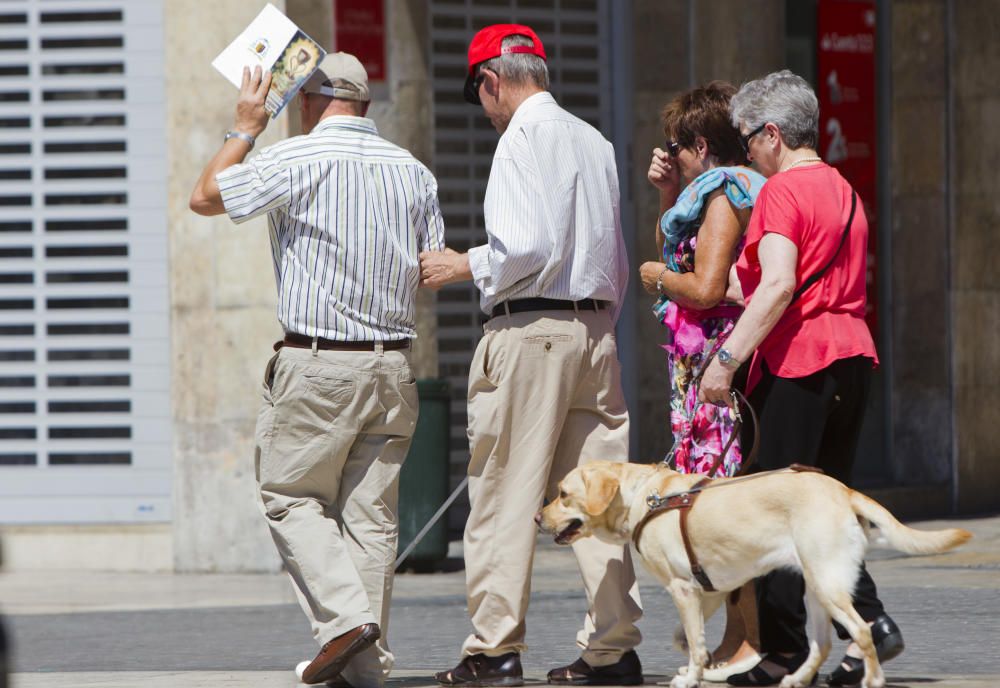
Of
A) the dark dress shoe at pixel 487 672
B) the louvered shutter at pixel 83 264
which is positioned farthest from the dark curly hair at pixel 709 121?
the louvered shutter at pixel 83 264

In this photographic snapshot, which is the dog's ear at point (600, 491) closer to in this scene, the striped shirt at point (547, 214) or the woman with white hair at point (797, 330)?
the woman with white hair at point (797, 330)

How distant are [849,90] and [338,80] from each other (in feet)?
25.4

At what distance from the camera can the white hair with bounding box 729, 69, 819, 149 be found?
5.66m

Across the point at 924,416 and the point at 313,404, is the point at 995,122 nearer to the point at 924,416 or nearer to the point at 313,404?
the point at 924,416

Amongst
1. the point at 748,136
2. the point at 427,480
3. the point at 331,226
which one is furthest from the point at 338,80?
the point at 427,480

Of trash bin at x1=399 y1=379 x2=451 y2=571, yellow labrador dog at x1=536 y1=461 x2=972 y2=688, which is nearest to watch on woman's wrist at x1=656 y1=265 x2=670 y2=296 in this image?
yellow labrador dog at x1=536 y1=461 x2=972 y2=688

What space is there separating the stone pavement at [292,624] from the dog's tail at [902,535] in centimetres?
61

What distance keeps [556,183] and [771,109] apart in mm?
746

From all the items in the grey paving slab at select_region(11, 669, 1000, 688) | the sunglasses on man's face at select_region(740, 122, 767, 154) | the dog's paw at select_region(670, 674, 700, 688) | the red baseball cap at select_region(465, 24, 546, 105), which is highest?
the red baseball cap at select_region(465, 24, 546, 105)

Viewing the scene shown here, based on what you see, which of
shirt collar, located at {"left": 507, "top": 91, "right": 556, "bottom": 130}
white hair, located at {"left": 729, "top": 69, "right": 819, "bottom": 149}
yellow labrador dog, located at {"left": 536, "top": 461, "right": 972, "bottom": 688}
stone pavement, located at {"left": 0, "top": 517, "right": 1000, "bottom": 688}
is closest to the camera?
yellow labrador dog, located at {"left": 536, "top": 461, "right": 972, "bottom": 688}

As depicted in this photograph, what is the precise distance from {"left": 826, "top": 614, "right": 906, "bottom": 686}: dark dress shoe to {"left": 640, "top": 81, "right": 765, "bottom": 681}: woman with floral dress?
1.27 ft

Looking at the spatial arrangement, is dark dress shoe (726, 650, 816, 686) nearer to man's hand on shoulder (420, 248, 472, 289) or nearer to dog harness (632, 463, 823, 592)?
dog harness (632, 463, 823, 592)

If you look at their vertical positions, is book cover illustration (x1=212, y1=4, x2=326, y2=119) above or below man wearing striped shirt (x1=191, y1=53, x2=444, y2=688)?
above

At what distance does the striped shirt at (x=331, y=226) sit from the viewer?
5773 mm
